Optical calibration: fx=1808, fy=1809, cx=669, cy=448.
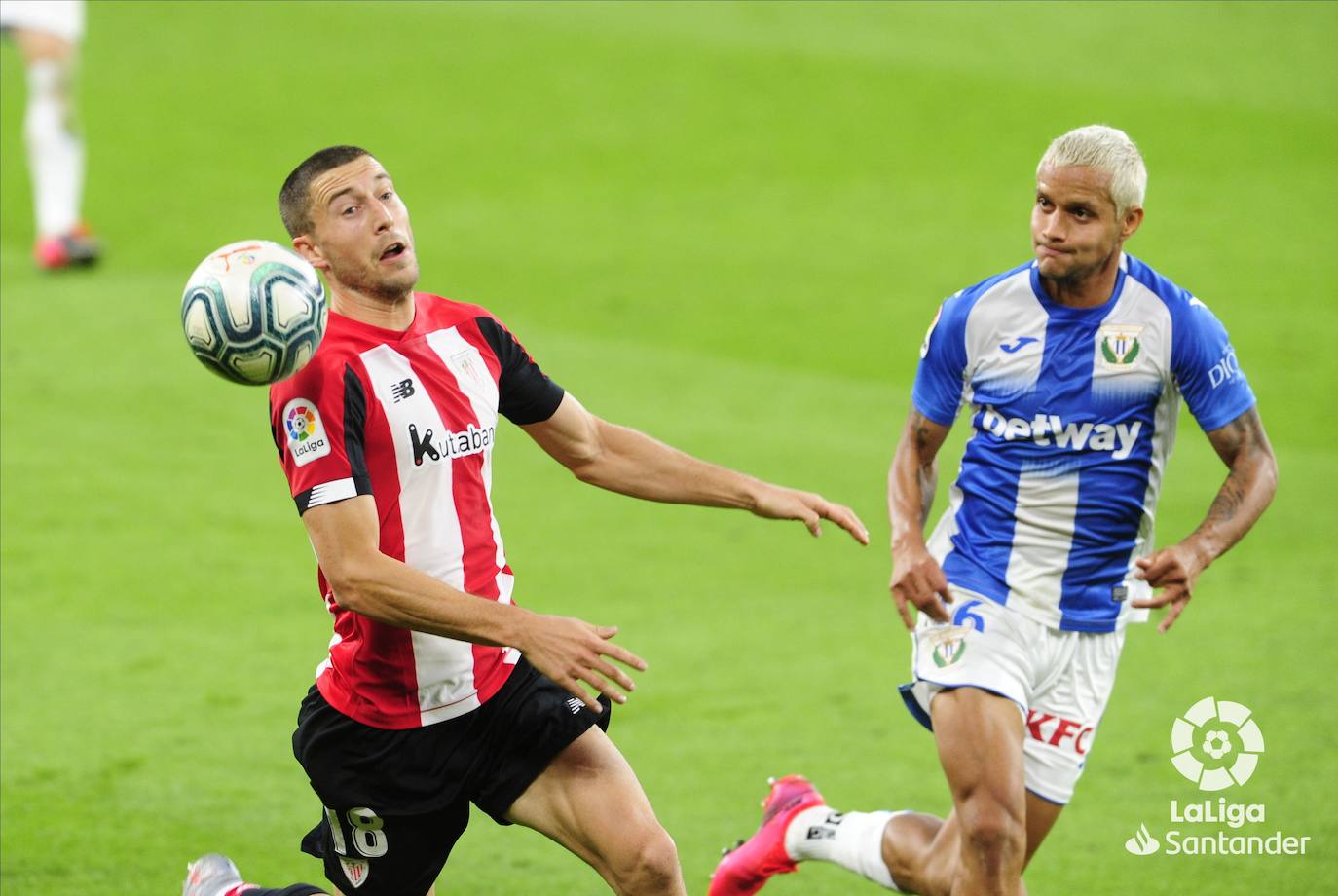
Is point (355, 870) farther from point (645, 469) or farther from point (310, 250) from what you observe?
point (310, 250)

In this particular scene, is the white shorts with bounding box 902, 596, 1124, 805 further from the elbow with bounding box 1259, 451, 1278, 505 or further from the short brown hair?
the short brown hair

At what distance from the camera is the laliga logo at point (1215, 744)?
7.38 meters

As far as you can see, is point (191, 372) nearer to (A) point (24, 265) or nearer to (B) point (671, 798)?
(A) point (24, 265)

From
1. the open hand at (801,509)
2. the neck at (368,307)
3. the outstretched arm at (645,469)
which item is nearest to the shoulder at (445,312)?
the neck at (368,307)

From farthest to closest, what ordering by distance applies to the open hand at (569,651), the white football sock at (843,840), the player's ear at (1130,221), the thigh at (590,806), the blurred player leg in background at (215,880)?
the white football sock at (843,840) → the blurred player leg in background at (215,880) → the player's ear at (1130,221) → the thigh at (590,806) → the open hand at (569,651)

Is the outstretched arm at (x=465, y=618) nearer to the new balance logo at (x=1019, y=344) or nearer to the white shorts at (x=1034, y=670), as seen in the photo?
the white shorts at (x=1034, y=670)

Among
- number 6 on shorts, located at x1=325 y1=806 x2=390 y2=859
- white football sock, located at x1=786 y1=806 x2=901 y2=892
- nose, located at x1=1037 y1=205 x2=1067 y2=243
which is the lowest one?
white football sock, located at x1=786 y1=806 x2=901 y2=892

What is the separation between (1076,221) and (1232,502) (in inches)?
37.2

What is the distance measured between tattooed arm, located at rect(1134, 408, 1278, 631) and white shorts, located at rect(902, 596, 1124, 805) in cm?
26

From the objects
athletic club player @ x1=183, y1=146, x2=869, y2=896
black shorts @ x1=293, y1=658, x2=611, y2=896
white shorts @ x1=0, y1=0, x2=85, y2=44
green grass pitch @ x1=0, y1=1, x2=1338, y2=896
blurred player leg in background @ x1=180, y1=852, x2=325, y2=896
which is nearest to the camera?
athletic club player @ x1=183, y1=146, x2=869, y2=896

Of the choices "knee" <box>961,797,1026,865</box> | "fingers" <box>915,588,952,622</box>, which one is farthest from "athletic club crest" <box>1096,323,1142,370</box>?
"knee" <box>961,797,1026,865</box>

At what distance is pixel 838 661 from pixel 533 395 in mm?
3856

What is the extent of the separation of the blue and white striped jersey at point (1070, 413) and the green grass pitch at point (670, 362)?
159 centimetres

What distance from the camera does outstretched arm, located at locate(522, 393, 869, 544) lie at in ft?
17.2
